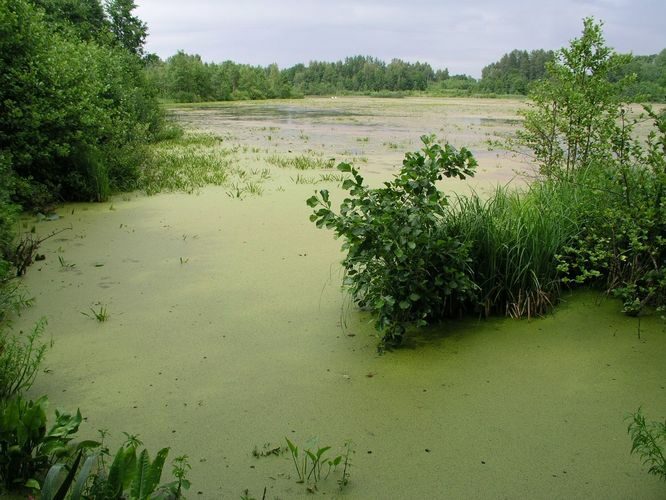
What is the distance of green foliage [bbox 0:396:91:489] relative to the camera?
1735 millimetres

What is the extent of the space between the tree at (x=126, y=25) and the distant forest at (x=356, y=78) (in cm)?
121

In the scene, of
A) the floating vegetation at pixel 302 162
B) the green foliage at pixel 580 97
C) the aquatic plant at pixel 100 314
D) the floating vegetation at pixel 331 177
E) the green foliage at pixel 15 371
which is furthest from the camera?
the floating vegetation at pixel 302 162

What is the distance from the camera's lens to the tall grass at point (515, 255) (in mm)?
3053

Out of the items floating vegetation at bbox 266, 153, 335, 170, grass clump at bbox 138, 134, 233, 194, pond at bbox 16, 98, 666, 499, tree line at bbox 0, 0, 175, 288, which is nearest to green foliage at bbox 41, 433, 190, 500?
pond at bbox 16, 98, 666, 499

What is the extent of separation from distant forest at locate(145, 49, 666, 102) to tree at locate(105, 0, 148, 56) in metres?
1.21

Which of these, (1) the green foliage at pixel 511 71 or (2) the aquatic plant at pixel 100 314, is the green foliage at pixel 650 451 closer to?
(2) the aquatic plant at pixel 100 314

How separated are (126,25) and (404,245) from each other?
2180 centimetres

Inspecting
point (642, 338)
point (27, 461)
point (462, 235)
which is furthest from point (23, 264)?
point (642, 338)

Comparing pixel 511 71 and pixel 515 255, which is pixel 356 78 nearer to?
pixel 511 71

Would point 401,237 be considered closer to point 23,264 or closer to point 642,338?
point 642,338

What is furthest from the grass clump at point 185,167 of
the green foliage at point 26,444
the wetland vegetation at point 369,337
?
the green foliage at point 26,444

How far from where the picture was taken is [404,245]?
8.73 ft

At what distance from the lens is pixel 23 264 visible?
12.1 ft

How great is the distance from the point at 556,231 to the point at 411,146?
8094mm
